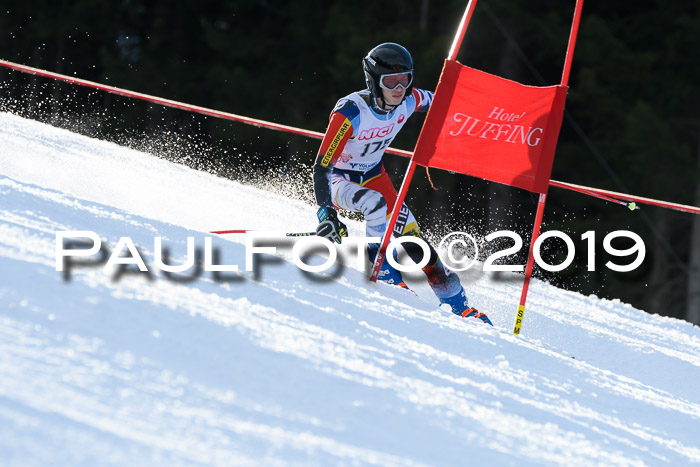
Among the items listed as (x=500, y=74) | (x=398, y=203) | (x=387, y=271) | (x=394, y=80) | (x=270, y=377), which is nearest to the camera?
(x=270, y=377)

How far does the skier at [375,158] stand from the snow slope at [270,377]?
392mm

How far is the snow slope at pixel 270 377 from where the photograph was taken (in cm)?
191

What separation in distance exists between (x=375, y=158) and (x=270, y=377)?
7.64 ft

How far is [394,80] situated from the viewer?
4.30 metres

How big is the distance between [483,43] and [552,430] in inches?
571

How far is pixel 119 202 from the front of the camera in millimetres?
5754

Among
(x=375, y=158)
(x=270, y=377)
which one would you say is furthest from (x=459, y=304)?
(x=270, y=377)

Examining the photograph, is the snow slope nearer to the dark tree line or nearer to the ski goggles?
the ski goggles

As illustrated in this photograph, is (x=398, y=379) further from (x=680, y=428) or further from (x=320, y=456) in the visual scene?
(x=680, y=428)

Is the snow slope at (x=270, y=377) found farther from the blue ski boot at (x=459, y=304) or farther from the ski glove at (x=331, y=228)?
the blue ski boot at (x=459, y=304)

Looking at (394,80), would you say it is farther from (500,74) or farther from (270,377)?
(500,74)

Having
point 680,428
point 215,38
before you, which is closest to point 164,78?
point 215,38

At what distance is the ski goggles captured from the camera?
429 centimetres

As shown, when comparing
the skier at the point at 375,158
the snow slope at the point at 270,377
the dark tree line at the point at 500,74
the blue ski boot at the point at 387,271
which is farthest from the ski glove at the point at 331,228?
the dark tree line at the point at 500,74
